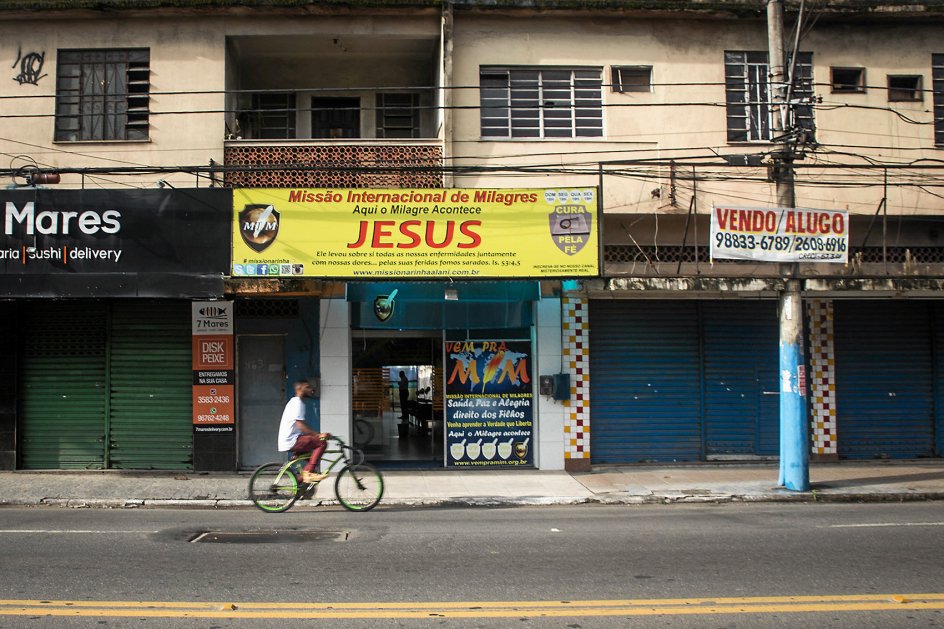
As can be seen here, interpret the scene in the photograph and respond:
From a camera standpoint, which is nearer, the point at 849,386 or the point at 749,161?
the point at 749,161

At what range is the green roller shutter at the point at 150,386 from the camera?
1434 cm

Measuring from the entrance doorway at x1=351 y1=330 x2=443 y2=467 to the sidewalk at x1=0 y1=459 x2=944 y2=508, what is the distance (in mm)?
858

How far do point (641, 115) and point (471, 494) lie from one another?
25.8 feet

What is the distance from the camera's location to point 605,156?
14.6 meters

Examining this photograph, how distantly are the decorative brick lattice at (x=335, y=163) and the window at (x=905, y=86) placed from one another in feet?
29.7

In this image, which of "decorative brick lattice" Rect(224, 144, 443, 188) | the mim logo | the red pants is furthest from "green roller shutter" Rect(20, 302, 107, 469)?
the red pants

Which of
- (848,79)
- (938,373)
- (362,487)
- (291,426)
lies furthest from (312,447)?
(938,373)

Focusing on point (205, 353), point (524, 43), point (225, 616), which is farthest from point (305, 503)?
point (524, 43)

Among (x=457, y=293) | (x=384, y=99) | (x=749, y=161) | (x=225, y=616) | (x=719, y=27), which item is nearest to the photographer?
(x=225, y=616)

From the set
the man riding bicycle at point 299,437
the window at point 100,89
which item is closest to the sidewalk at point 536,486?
the man riding bicycle at point 299,437

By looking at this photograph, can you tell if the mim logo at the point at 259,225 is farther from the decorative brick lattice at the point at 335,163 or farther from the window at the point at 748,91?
the window at the point at 748,91

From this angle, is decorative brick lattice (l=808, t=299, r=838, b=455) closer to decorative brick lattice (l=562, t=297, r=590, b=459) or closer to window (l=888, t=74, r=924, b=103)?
window (l=888, t=74, r=924, b=103)

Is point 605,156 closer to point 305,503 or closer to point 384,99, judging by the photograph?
point 384,99

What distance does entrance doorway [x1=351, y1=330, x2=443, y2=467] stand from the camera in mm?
14867
